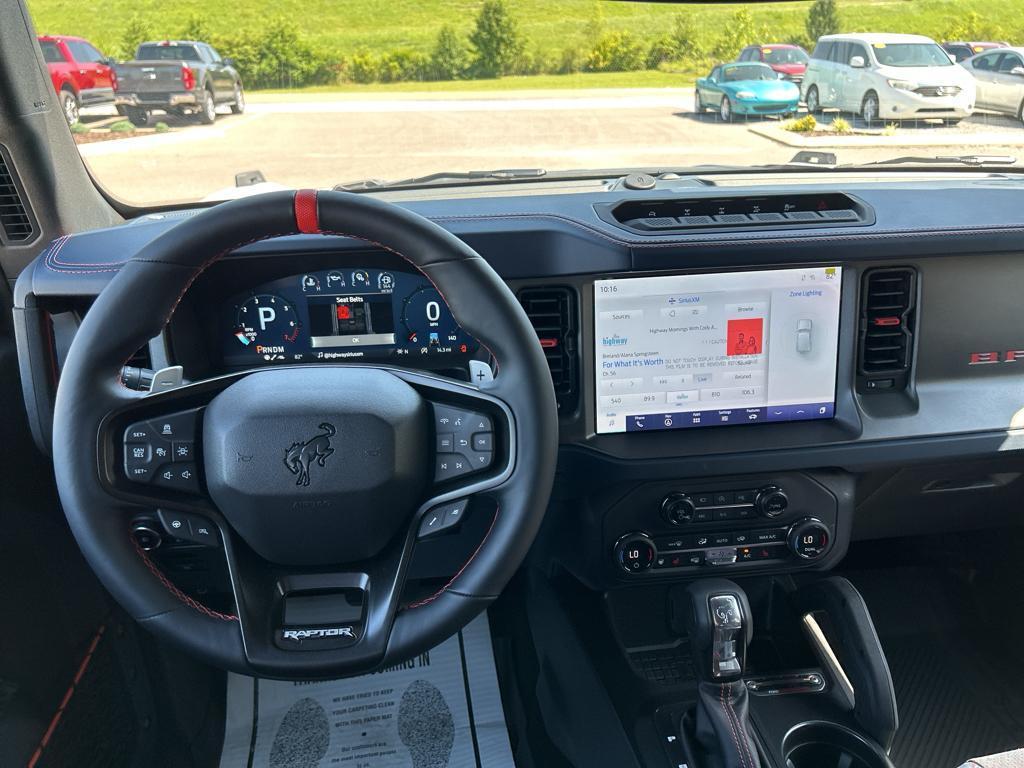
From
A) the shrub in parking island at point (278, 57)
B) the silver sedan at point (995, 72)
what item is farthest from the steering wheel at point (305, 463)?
the silver sedan at point (995, 72)

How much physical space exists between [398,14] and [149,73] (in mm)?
628

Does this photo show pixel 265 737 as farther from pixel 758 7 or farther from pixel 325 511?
pixel 758 7

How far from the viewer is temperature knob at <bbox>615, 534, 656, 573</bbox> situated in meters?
2.27

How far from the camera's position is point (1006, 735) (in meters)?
2.42

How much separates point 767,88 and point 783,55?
89mm

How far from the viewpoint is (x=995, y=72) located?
239 cm

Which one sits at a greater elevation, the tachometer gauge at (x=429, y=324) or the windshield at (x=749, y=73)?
the windshield at (x=749, y=73)

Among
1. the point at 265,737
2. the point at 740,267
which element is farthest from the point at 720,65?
the point at 265,737

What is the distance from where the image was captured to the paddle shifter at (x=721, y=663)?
204 cm

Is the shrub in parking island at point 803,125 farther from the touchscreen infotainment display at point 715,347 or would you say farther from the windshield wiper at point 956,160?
the touchscreen infotainment display at point 715,347

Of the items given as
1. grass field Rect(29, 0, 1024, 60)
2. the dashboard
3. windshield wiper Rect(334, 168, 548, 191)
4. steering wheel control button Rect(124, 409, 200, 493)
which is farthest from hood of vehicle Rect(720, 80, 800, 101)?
steering wheel control button Rect(124, 409, 200, 493)

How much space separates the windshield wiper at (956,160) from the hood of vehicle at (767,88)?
1.04 feet

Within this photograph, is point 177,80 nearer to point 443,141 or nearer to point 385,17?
point 385,17

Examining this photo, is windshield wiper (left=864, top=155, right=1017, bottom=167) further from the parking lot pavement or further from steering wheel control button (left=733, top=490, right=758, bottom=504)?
steering wheel control button (left=733, top=490, right=758, bottom=504)
